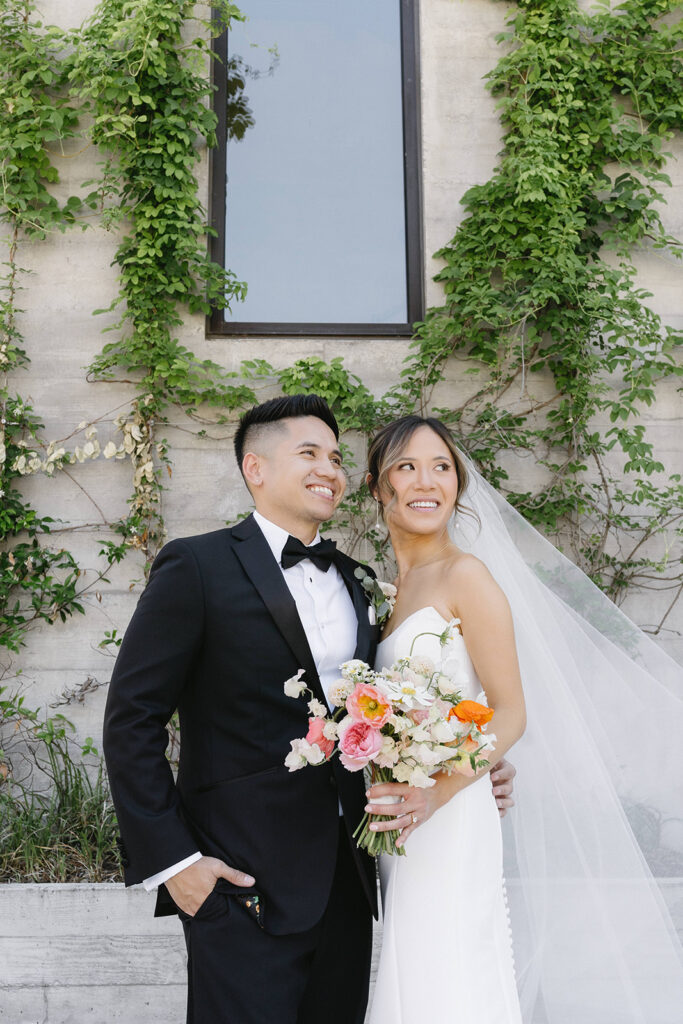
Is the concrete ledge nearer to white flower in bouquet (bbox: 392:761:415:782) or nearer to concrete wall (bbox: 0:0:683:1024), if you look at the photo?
concrete wall (bbox: 0:0:683:1024)

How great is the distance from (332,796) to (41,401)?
322cm

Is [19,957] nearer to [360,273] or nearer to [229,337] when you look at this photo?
[229,337]

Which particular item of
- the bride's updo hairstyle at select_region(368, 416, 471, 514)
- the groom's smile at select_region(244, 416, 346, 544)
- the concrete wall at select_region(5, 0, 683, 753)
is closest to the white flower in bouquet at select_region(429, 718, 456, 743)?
the groom's smile at select_region(244, 416, 346, 544)

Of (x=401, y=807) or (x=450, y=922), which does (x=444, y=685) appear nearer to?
(x=401, y=807)

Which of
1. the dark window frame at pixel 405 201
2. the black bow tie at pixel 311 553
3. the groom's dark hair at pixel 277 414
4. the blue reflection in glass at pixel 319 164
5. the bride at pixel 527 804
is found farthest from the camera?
the blue reflection in glass at pixel 319 164

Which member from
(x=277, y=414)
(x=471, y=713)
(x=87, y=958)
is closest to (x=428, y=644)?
(x=471, y=713)

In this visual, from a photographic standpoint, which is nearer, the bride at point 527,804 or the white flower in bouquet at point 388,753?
the white flower in bouquet at point 388,753

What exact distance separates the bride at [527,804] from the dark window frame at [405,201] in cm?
224

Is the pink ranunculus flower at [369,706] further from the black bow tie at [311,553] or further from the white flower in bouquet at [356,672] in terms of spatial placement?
the black bow tie at [311,553]

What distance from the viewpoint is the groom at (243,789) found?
189 cm

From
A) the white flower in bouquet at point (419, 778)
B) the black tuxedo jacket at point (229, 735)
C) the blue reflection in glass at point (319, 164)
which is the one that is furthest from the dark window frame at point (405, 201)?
the white flower in bouquet at point (419, 778)

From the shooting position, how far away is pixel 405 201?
16.0ft

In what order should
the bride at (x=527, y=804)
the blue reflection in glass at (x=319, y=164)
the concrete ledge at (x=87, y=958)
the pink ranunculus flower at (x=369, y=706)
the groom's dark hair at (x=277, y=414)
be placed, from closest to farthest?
the pink ranunculus flower at (x=369, y=706) < the bride at (x=527, y=804) < the groom's dark hair at (x=277, y=414) < the concrete ledge at (x=87, y=958) < the blue reflection in glass at (x=319, y=164)

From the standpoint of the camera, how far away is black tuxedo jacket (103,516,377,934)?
193cm
